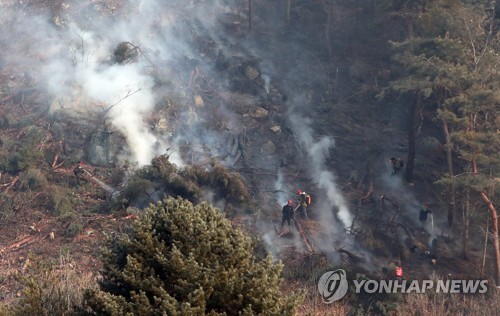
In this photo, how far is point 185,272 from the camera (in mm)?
6258

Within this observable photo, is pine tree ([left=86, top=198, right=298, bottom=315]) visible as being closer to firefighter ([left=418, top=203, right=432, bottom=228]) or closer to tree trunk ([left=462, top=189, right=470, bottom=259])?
tree trunk ([left=462, top=189, right=470, bottom=259])

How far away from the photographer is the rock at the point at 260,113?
2484 centimetres

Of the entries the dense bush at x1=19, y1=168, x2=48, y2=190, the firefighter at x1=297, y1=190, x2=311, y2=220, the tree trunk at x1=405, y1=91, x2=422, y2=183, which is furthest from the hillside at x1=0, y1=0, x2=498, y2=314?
the tree trunk at x1=405, y1=91, x2=422, y2=183

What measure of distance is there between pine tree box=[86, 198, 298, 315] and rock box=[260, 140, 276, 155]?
1569 cm

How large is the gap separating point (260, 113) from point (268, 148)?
268cm

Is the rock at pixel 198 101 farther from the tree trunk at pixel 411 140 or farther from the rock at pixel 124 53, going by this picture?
the tree trunk at pixel 411 140

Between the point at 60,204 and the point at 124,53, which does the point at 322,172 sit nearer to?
the point at 124,53

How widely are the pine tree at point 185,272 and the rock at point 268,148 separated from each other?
51.5 feet

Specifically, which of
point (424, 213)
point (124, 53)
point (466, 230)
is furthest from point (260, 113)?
point (466, 230)

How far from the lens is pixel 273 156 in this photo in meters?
22.8

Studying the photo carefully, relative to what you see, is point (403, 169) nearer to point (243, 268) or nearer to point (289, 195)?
point (289, 195)

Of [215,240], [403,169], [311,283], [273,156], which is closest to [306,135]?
[273,156]

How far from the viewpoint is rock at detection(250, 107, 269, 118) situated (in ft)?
81.5

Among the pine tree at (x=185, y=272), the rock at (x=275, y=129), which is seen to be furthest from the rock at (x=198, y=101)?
the pine tree at (x=185, y=272)
